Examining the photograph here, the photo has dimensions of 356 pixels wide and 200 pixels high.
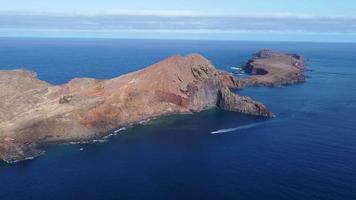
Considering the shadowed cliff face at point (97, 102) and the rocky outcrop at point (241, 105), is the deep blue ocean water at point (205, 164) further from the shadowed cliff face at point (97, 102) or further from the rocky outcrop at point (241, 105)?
the shadowed cliff face at point (97, 102)

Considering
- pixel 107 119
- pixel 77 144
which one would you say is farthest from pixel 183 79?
pixel 77 144

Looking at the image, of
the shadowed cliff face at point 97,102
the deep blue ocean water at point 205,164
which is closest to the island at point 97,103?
the shadowed cliff face at point 97,102

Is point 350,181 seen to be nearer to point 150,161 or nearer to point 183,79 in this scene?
point 150,161

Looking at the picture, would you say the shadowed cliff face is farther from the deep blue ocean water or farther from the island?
the deep blue ocean water

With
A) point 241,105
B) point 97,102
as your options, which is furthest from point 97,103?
point 241,105

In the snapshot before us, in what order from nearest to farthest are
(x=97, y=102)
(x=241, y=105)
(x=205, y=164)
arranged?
(x=205, y=164) → (x=97, y=102) → (x=241, y=105)

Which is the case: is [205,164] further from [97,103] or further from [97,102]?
[97,102]

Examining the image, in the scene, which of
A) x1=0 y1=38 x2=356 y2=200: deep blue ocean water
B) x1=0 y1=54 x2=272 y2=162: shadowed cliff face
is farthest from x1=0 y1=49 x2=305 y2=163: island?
x1=0 y1=38 x2=356 y2=200: deep blue ocean water
